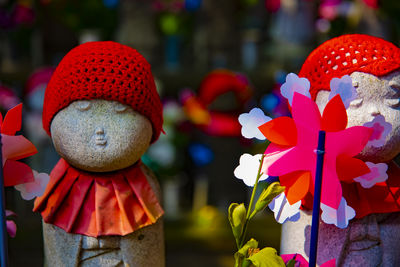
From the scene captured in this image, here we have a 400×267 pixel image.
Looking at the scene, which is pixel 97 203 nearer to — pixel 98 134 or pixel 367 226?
pixel 98 134

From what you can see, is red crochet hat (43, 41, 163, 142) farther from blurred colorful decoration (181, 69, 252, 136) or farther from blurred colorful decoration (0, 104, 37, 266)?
blurred colorful decoration (181, 69, 252, 136)

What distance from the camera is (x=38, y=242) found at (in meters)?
2.44

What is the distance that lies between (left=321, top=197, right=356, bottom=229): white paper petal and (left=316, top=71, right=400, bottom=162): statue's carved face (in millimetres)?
134

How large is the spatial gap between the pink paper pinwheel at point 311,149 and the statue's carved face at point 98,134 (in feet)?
0.95

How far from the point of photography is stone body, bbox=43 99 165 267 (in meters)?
1.14

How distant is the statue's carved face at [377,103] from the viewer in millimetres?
1114

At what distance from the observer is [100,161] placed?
1.15m

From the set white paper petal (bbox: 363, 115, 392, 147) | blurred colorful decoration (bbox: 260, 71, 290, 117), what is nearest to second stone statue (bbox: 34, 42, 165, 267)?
white paper petal (bbox: 363, 115, 392, 147)

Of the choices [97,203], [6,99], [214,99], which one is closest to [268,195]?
[97,203]

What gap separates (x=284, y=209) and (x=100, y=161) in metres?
0.39

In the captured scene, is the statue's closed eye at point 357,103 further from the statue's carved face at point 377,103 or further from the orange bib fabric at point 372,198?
the orange bib fabric at point 372,198

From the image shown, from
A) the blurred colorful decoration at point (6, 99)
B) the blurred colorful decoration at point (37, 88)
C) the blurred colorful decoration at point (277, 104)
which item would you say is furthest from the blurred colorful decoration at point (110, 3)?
the blurred colorful decoration at point (277, 104)

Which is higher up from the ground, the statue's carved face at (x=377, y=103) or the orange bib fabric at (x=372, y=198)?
the statue's carved face at (x=377, y=103)

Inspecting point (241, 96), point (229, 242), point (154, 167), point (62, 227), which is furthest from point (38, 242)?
point (62, 227)
